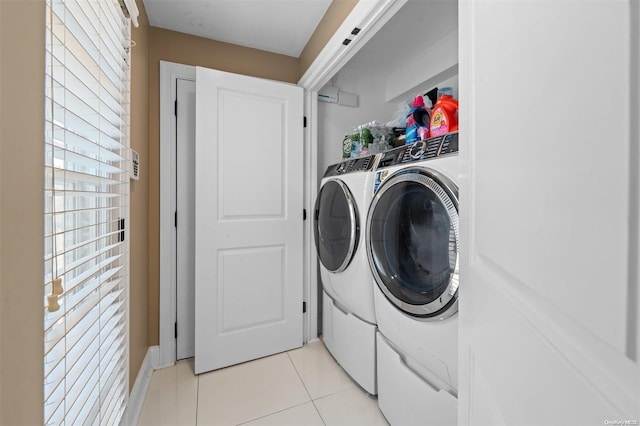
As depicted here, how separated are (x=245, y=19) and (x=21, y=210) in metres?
1.72

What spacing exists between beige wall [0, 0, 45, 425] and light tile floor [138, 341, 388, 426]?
1020 mm

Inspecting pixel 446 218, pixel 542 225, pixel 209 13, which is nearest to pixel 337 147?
pixel 209 13

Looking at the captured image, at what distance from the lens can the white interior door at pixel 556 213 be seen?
0.66 feet

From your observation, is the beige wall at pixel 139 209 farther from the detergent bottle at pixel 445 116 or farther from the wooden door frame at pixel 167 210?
the detergent bottle at pixel 445 116

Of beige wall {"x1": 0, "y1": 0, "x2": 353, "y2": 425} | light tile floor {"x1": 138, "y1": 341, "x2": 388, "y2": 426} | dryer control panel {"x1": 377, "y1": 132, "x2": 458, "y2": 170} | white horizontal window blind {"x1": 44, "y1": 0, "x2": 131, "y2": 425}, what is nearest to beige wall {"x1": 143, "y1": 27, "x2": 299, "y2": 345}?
light tile floor {"x1": 138, "y1": 341, "x2": 388, "y2": 426}

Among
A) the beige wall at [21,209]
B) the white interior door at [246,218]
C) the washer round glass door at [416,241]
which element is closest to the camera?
the beige wall at [21,209]

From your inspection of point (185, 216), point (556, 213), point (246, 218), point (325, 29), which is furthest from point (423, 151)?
point (185, 216)

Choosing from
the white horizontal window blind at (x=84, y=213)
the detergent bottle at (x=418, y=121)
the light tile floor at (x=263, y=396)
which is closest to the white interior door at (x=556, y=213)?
the white horizontal window blind at (x=84, y=213)

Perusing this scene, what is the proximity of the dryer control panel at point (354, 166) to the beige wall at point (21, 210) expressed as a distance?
3.94 feet

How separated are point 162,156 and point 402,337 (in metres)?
1.78

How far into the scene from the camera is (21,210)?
0.53 m

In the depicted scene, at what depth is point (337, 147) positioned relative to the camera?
7.18 ft

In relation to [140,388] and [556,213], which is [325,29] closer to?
[556,213]

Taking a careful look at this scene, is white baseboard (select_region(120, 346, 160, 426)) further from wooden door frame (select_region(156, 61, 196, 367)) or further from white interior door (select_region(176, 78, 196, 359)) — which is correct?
white interior door (select_region(176, 78, 196, 359))
